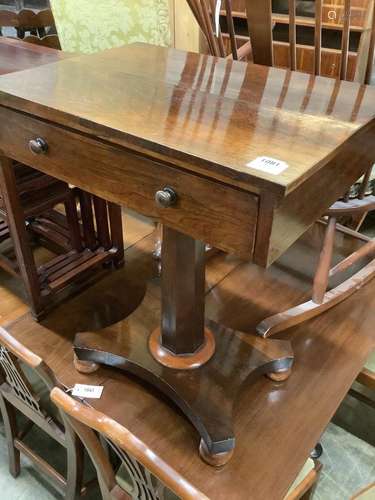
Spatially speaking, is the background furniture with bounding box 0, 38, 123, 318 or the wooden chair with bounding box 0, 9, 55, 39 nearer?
the background furniture with bounding box 0, 38, 123, 318

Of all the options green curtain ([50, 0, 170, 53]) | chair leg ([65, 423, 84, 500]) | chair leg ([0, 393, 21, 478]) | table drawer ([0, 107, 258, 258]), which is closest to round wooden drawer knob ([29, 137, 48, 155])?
table drawer ([0, 107, 258, 258])

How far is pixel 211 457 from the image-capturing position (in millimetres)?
832

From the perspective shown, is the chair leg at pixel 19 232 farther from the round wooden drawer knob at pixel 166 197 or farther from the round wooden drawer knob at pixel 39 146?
the round wooden drawer knob at pixel 166 197

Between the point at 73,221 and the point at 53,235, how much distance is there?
154 millimetres

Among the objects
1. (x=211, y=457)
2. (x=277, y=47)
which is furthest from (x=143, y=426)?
(x=277, y=47)

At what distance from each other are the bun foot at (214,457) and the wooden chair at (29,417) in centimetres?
27

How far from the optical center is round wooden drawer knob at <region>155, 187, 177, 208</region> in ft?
2.12

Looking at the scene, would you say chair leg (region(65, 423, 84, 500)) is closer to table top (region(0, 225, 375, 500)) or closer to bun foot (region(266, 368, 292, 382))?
table top (region(0, 225, 375, 500))

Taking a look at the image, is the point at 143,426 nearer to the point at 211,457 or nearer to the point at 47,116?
the point at 211,457

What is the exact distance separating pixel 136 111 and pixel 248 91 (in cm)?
21

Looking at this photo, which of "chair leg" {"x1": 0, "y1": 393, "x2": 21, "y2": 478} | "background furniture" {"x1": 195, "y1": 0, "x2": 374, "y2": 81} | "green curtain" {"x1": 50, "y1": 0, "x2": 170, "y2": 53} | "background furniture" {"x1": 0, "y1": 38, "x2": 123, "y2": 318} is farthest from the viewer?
"background furniture" {"x1": 195, "y1": 0, "x2": 374, "y2": 81}

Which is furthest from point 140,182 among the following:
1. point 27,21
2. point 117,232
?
point 27,21

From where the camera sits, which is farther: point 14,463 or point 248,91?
point 14,463

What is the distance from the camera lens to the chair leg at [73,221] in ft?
4.10
